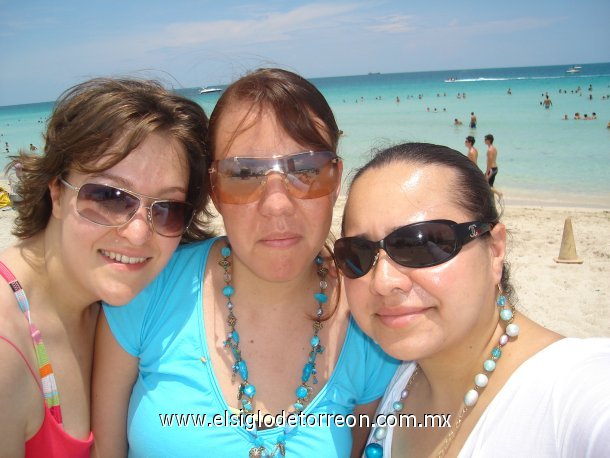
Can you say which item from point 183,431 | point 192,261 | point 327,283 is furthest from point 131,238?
point 327,283

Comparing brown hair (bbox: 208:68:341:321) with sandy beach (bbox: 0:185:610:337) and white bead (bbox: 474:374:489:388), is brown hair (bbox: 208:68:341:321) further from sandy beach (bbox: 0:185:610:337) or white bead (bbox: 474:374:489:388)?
sandy beach (bbox: 0:185:610:337)

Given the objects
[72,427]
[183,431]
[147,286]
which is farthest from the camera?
[147,286]

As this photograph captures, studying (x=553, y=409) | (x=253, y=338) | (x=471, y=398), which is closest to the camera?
(x=553, y=409)

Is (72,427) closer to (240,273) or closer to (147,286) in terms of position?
(147,286)

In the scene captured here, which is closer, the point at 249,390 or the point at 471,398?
the point at 471,398

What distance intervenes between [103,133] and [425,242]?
4.75 feet

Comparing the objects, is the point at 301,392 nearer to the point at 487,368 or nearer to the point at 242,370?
the point at 242,370

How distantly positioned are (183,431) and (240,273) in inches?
31.7

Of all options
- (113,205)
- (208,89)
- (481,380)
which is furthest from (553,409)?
(208,89)

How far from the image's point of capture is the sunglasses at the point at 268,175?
2051 millimetres

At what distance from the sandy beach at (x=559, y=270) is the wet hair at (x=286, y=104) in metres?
2.96

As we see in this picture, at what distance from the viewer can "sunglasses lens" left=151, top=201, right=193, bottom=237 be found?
6.72ft

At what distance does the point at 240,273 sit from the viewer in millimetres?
2371

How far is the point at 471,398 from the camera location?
1816mm
